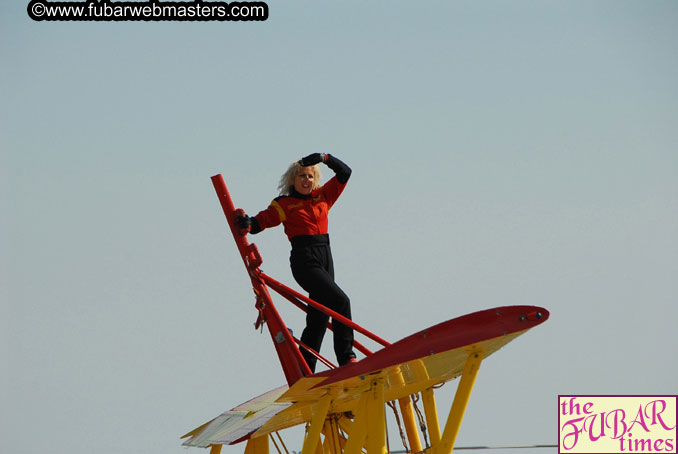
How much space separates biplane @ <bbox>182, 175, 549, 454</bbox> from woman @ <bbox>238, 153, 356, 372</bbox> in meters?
0.21

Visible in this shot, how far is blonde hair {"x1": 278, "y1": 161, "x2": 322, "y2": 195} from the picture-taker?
42.1 ft

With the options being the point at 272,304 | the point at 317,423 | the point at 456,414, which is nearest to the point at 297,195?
the point at 272,304

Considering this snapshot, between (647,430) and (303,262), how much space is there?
551 centimetres

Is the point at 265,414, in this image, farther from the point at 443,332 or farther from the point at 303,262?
the point at 443,332

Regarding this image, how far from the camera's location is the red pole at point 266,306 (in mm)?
12414

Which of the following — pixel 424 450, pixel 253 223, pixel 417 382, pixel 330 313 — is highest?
pixel 253 223

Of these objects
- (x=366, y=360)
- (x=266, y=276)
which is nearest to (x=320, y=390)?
(x=366, y=360)

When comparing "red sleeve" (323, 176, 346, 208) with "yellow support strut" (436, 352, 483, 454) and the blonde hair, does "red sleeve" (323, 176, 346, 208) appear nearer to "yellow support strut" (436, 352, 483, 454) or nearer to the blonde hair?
the blonde hair

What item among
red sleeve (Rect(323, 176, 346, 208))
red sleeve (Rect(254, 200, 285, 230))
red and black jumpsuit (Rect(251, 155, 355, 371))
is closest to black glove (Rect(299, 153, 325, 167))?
red and black jumpsuit (Rect(251, 155, 355, 371))

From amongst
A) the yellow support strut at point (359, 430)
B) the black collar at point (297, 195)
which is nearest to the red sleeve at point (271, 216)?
the black collar at point (297, 195)

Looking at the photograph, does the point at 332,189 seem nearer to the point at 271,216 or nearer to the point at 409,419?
the point at 271,216

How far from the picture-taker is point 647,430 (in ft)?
44.9

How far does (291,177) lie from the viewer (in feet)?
42.2

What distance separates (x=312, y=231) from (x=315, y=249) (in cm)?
24
